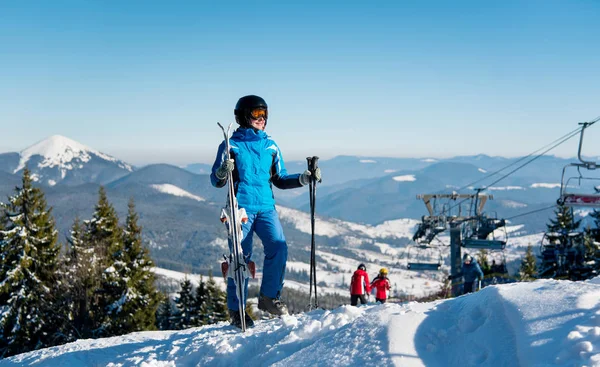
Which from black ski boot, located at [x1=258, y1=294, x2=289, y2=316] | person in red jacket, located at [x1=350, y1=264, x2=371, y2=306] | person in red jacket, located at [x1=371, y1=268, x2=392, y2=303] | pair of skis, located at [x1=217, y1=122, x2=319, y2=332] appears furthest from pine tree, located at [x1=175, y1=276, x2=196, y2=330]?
pair of skis, located at [x1=217, y1=122, x2=319, y2=332]

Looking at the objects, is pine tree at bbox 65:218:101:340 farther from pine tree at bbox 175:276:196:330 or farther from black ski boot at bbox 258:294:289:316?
black ski boot at bbox 258:294:289:316

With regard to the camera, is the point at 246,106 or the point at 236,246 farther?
the point at 246,106

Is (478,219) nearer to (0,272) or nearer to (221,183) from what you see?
(221,183)

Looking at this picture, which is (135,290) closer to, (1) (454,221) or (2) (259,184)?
(1) (454,221)

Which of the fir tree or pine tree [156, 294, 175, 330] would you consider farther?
pine tree [156, 294, 175, 330]

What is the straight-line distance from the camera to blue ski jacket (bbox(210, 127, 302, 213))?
6.19 meters

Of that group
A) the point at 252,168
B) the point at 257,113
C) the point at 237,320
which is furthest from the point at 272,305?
the point at 257,113

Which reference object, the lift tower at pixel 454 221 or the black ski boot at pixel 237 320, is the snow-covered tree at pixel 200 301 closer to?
the lift tower at pixel 454 221

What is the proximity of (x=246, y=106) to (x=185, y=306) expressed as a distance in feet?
103

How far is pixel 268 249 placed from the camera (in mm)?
6344

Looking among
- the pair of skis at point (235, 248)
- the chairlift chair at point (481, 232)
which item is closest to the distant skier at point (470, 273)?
the chairlift chair at point (481, 232)

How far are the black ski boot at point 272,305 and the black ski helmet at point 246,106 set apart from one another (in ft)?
7.55

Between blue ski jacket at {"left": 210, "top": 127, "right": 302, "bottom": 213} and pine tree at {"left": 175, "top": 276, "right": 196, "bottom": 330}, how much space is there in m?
29.4

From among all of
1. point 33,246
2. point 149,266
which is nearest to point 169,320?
point 149,266
